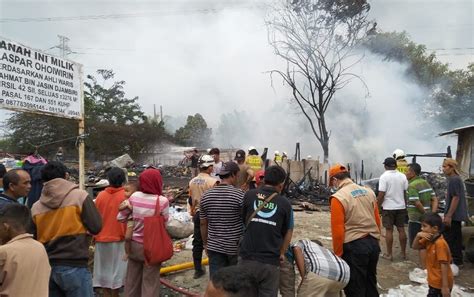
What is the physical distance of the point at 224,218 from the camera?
165 inches

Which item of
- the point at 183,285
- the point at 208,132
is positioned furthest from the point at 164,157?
the point at 183,285

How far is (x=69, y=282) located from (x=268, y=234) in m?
1.84

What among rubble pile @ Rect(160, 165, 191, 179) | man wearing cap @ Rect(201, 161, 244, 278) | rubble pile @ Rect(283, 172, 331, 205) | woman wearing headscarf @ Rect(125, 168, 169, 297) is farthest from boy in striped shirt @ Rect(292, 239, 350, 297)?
rubble pile @ Rect(160, 165, 191, 179)

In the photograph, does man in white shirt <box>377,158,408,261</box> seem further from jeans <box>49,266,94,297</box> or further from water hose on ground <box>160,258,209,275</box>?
jeans <box>49,266,94,297</box>

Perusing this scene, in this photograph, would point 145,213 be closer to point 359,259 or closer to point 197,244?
point 197,244

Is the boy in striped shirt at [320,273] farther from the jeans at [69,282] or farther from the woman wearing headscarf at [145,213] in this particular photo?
the jeans at [69,282]

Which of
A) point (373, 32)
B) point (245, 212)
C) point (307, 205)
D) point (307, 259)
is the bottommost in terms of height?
point (307, 205)

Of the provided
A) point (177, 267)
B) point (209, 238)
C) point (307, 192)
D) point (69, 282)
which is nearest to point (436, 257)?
point (209, 238)

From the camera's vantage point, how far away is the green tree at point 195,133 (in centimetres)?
4033

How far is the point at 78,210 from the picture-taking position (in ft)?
11.4

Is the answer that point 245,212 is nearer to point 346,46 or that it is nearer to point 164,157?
point 346,46

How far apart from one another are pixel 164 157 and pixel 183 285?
29188 millimetres

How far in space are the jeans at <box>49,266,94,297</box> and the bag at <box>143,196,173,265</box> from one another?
2.45ft

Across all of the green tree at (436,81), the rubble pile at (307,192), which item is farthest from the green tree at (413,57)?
the rubble pile at (307,192)
